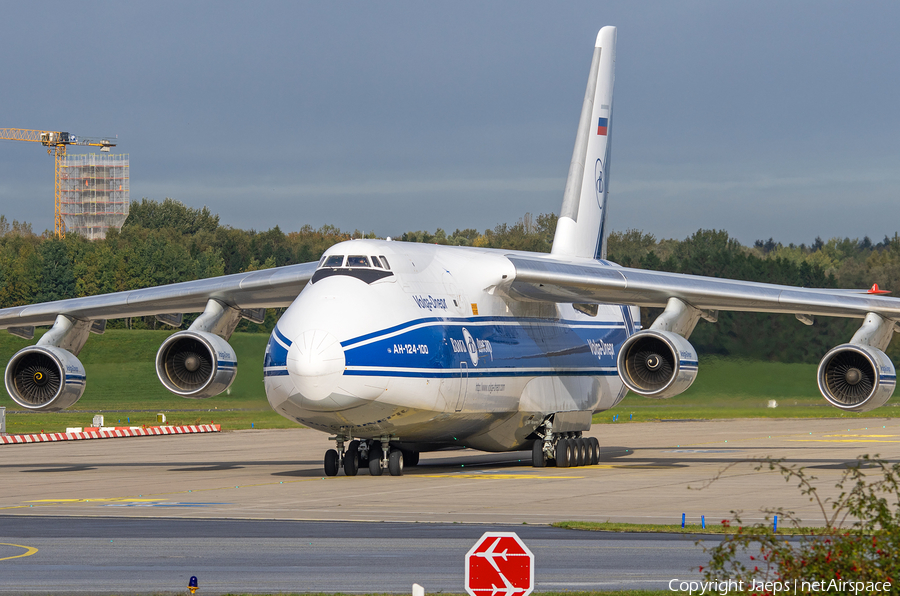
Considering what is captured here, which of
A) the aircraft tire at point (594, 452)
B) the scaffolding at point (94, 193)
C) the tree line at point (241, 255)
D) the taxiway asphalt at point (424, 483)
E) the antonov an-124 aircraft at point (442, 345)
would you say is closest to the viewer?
Result: the taxiway asphalt at point (424, 483)

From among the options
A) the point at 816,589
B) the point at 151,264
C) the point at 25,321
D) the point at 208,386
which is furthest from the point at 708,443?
the point at 151,264

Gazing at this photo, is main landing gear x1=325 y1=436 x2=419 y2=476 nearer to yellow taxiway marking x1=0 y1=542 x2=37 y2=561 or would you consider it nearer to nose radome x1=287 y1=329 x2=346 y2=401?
nose radome x1=287 y1=329 x2=346 y2=401

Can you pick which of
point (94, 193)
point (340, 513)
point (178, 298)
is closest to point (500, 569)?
point (340, 513)

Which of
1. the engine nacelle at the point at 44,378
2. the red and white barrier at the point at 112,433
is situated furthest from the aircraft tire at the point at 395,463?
the red and white barrier at the point at 112,433

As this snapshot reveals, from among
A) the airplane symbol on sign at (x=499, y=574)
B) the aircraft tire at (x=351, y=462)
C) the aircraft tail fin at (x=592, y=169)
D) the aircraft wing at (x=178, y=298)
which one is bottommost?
the aircraft tire at (x=351, y=462)

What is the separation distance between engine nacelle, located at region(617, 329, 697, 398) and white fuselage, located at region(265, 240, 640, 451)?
2335 millimetres

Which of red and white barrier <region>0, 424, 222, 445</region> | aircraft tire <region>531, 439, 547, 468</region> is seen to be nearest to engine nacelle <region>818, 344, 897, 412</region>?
aircraft tire <region>531, 439, 547, 468</region>

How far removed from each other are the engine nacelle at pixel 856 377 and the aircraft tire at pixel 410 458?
814 cm

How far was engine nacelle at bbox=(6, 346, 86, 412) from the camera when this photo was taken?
23.0 m

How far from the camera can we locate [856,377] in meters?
21.3

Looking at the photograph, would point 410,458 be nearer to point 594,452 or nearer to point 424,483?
point 594,452

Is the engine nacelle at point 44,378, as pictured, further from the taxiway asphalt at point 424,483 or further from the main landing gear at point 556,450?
the main landing gear at point 556,450

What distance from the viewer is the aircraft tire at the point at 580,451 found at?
950 inches

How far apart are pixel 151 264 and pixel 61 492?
6471 cm
